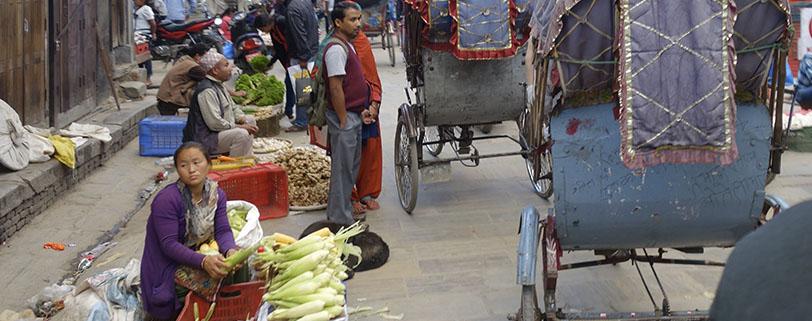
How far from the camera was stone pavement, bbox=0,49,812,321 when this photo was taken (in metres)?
5.61

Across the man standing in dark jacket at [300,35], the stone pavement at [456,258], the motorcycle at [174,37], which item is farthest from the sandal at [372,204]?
the motorcycle at [174,37]

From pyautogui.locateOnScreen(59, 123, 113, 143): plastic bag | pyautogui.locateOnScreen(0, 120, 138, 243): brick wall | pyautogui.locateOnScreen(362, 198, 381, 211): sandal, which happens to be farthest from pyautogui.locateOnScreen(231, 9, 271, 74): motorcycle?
pyautogui.locateOnScreen(362, 198, 381, 211): sandal

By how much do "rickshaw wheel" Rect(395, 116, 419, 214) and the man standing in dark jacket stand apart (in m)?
4.01

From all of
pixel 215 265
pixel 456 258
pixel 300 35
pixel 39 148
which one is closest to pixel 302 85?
pixel 300 35

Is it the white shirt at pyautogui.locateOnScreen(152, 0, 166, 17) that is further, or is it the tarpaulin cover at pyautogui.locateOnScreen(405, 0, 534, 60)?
the white shirt at pyautogui.locateOnScreen(152, 0, 166, 17)

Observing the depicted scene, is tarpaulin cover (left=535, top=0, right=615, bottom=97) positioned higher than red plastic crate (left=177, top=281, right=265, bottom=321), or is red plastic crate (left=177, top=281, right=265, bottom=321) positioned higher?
tarpaulin cover (left=535, top=0, right=615, bottom=97)

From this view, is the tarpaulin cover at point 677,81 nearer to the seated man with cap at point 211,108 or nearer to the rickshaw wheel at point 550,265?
the rickshaw wheel at point 550,265

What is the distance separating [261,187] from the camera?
7.58 meters

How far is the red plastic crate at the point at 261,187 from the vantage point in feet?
24.1

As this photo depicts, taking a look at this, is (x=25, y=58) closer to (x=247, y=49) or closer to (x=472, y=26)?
(x=472, y=26)

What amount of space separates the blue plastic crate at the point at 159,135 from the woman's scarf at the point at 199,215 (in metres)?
4.81

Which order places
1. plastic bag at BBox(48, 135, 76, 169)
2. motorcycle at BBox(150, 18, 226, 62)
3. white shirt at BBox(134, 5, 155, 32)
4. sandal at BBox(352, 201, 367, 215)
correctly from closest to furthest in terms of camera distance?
sandal at BBox(352, 201, 367, 215)
plastic bag at BBox(48, 135, 76, 169)
white shirt at BBox(134, 5, 155, 32)
motorcycle at BBox(150, 18, 226, 62)

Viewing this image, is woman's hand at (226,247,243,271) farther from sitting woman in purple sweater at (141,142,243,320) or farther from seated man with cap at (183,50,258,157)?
seated man with cap at (183,50,258,157)

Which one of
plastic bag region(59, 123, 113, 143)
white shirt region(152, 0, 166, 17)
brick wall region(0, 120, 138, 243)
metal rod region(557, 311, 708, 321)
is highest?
white shirt region(152, 0, 166, 17)
